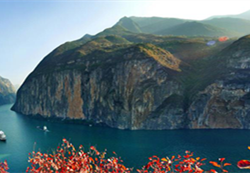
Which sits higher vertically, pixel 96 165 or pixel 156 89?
pixel 96 165

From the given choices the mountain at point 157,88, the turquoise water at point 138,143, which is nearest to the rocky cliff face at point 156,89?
the mountain at point 157,88

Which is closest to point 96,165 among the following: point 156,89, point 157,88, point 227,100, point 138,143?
point 138,143

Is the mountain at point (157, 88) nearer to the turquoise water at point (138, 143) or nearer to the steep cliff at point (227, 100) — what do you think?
the steep cliff at point (227, 100)

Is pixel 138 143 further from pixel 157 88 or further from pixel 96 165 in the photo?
pixel 96 165

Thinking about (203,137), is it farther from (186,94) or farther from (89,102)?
(89,102)

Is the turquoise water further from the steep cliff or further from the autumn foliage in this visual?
the autumn foliage

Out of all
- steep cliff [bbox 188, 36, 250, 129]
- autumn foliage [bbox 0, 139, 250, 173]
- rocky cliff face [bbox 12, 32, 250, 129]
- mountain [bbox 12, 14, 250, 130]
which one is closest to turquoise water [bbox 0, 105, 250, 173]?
steep cliff [bbox 188, 36, 250, 129]
